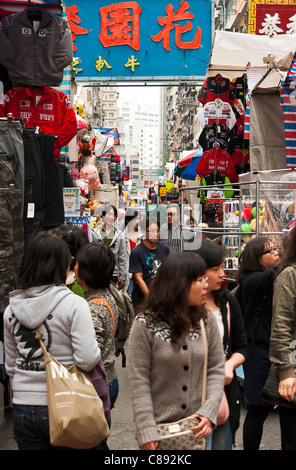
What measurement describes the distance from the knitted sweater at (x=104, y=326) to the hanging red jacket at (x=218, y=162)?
666 centimetres

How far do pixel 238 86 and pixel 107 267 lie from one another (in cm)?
751

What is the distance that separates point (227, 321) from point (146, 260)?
4440mm

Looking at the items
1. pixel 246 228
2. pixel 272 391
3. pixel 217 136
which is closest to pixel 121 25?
pixel 217 136

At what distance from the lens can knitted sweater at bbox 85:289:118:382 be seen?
413 centimetres

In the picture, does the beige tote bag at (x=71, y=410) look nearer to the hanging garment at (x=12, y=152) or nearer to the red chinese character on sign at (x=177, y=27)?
the hanging garment at (x=12, y=152)

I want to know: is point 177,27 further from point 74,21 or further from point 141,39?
point 74,21

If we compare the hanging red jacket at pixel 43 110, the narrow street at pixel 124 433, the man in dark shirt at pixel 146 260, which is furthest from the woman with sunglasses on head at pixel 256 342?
the hanging red jacket at pixel 43 110

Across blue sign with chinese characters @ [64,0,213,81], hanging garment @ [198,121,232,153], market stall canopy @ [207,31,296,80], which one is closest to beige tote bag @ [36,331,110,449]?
hanging garment @ [198,121,232,153]

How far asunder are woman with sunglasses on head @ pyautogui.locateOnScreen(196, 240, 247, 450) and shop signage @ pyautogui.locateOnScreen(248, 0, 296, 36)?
31.3 ft

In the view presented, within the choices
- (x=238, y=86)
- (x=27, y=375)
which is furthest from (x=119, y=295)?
(x=238, y=86)

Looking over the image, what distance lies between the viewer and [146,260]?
27.0ft

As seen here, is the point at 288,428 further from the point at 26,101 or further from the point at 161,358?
the point at 26,101

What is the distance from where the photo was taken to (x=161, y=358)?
3084mm

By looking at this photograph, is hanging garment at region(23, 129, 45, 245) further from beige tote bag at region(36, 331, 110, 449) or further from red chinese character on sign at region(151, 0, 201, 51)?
red chinese character on sign at region(151, 0, 201, 51)
